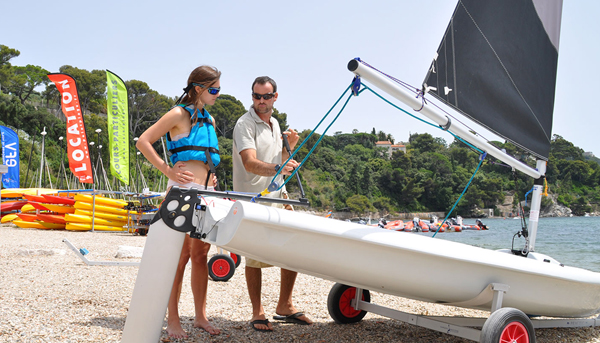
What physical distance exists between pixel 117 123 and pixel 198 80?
13.0 m

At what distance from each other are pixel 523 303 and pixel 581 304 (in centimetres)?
66

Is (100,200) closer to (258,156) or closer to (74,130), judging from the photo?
(74,130)

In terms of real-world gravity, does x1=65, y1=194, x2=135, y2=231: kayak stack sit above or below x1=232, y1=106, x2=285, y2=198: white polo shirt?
below

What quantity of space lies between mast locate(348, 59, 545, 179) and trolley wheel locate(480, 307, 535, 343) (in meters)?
1.33

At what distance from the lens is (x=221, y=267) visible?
4.95 meters

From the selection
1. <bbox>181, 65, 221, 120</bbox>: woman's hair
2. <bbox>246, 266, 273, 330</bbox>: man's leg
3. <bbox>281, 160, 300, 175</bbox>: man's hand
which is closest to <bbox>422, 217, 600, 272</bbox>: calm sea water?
<bbox>246, 266, 273, 330</bbox>: man's leg

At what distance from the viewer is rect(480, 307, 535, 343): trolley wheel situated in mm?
2229

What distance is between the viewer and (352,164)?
3196 inches

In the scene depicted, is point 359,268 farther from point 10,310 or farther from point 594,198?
point 594,198

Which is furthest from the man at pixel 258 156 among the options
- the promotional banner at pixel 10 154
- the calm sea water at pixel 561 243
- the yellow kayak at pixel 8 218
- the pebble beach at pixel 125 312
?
the promotional banner at pixel 10 154

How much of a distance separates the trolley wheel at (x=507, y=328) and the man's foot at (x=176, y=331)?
168 cm

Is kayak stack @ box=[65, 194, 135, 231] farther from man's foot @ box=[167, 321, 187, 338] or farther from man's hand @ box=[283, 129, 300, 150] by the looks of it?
man's foot @ box=[167, 321, 187, 338]

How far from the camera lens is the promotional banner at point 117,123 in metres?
14.3

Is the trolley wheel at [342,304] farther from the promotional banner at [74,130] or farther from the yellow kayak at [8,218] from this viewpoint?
the yellow kayak at [8,218]
